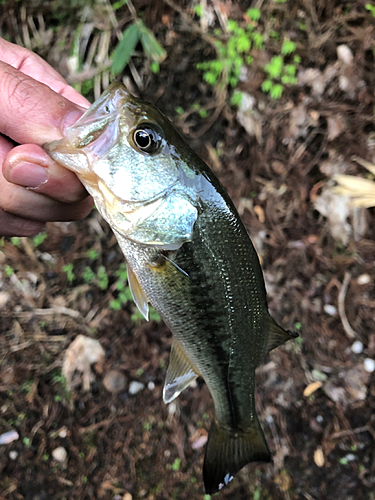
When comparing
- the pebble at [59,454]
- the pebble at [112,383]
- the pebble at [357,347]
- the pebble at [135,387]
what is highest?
the pebble at [357,347]

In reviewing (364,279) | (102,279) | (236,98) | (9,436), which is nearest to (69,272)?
(102,279)

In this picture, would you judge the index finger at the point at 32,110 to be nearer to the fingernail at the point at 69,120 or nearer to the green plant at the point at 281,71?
the fingernail at the point at 69,120

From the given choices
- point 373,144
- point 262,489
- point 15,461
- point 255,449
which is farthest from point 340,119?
point 15,461

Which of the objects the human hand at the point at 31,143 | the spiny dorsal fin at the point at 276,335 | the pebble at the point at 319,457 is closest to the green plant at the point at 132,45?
the human hand at the point at 31,143

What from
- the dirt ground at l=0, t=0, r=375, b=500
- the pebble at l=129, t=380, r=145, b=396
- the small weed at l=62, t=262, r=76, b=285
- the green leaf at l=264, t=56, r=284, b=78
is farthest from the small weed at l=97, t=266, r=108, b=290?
the green leaf at l=264, t=56, r=284, b=78

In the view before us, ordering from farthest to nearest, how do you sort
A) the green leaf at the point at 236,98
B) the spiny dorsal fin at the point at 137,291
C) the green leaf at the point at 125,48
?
the green leaf at the point at 236,98, the green leaf at the point at 125,48, the spiny dorsal fin at the point at 137,291

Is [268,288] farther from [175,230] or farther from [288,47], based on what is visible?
[288,47]
